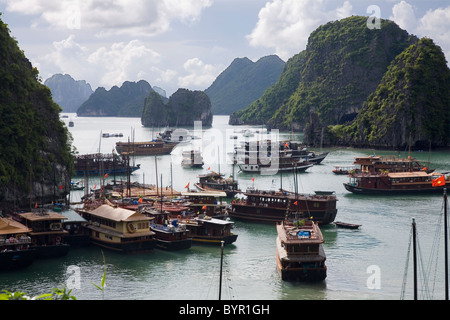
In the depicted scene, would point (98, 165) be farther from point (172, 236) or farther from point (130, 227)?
point (172, 236)

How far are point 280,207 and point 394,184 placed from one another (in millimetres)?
26511

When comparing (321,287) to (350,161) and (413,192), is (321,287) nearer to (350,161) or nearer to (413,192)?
(413,192)

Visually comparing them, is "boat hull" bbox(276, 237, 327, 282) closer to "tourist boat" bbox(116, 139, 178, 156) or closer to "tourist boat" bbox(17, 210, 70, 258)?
"tourist boat" bbox(17, 210, 70, 258)

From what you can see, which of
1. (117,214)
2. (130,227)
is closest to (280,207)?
(130,227)

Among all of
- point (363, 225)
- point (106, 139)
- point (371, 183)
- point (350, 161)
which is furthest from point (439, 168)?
point (106, 139)

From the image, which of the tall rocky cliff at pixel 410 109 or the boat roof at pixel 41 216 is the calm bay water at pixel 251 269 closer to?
the boat roof at pixel 41 216

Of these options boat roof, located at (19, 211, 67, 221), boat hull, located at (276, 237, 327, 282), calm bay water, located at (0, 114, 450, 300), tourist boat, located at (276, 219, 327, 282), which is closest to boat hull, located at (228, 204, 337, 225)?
calm bay water, located at (0, 114, 450, 300)

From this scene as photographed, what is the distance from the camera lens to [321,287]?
105ft

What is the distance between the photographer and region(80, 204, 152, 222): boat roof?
4022 centimetres

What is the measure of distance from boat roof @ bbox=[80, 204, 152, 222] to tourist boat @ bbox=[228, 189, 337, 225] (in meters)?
15.1

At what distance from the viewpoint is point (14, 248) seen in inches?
1419

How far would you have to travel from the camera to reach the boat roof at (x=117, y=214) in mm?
40219
